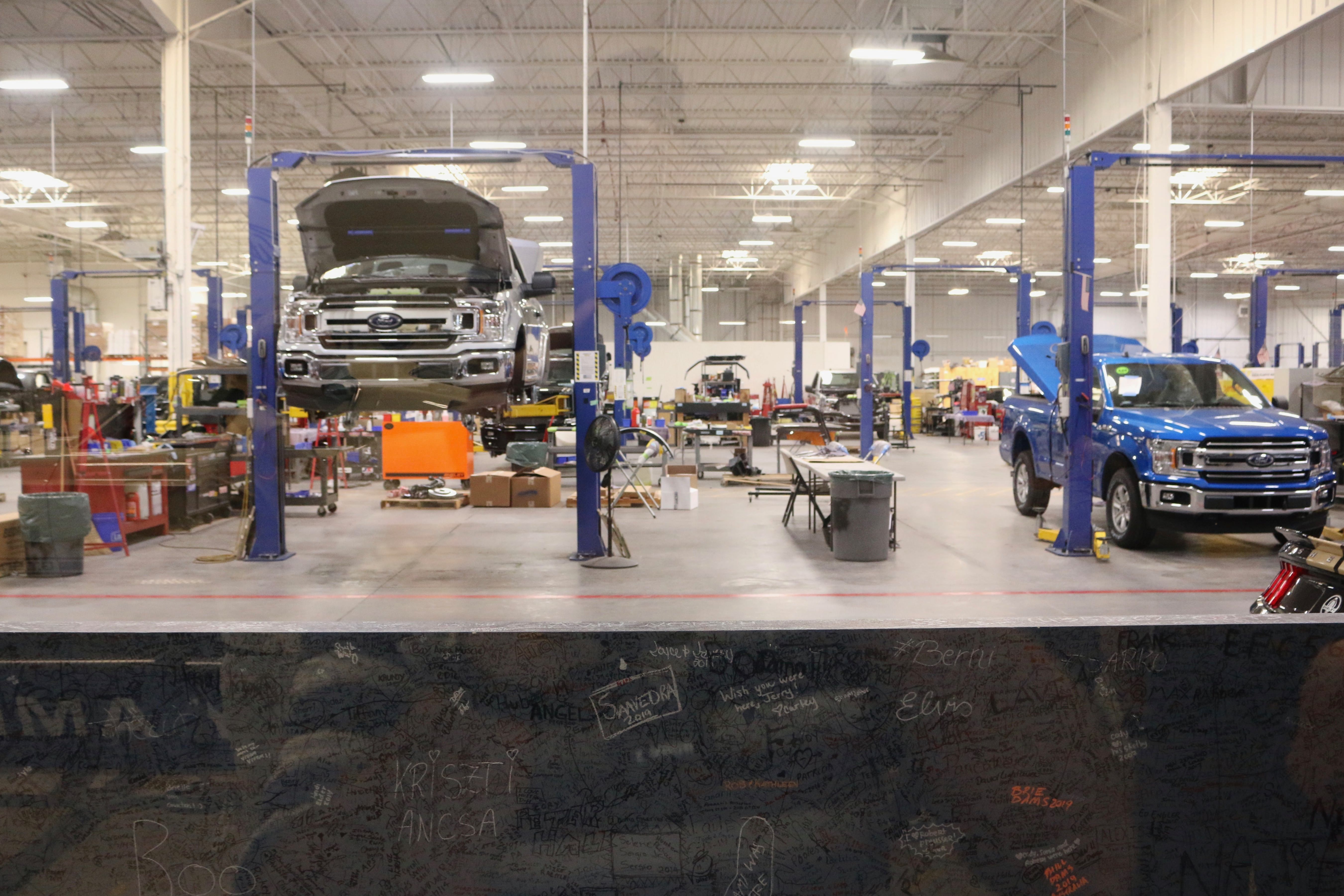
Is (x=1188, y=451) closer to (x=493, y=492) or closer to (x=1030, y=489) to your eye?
(x=1030, y=489)

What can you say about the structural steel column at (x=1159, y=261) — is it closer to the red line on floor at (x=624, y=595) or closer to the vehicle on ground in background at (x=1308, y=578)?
the red line on floor at (x=624, y=595)

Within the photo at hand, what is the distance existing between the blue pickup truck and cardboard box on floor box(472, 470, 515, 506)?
6.06 m

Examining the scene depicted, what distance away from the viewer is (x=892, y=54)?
13641 millimetres

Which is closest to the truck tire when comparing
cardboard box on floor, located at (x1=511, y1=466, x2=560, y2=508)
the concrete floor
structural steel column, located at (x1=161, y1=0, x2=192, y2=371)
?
the concrete floor

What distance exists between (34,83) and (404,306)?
1241 centimetres

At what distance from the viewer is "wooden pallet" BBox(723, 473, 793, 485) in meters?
11.6

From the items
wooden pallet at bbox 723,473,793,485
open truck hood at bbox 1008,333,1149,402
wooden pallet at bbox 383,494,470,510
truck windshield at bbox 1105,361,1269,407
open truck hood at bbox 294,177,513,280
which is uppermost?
open truck hood at bbox 294,177,513,280

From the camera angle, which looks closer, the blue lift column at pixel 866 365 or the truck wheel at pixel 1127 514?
the truck wheel at pixel 1127 514

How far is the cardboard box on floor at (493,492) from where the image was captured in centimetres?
1150

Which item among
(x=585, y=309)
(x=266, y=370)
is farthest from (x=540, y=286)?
(x=266, y=370)

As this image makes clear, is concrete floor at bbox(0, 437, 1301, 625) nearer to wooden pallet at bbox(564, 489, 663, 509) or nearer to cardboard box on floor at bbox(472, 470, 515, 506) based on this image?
wooden pallet at bbox(564, 489, 663, 509)

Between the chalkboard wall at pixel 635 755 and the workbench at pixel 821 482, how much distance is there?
17.6 feet

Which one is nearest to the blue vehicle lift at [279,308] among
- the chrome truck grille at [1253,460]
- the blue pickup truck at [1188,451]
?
the blue pickup truck at [1188,451]

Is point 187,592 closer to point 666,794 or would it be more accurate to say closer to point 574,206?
point 574,206
